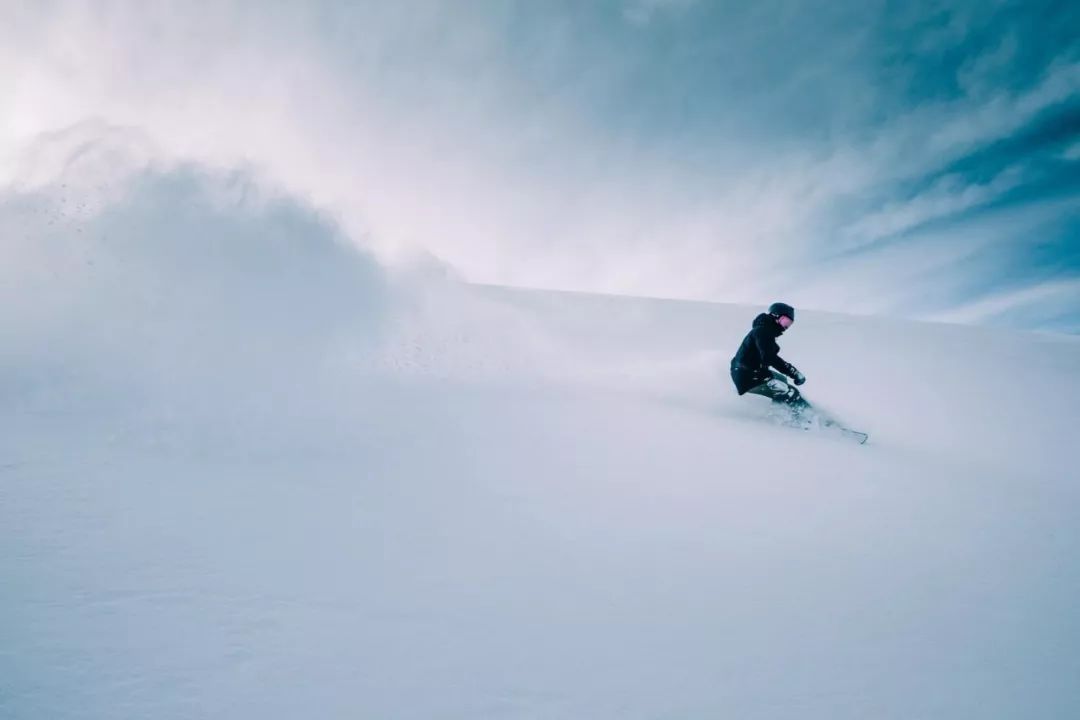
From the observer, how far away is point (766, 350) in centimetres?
641

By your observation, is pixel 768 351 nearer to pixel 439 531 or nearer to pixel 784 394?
pixel 784 394

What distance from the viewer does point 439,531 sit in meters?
2.74

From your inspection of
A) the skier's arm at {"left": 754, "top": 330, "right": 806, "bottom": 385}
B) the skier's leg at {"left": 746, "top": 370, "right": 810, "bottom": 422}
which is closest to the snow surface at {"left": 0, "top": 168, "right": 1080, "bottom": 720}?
the skier's leg at {"left": 746, "top": 370, "right": 810, "bottom": 422}

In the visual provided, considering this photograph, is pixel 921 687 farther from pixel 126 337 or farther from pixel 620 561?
pixel 126 337

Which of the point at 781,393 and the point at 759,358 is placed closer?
the point at 781,393

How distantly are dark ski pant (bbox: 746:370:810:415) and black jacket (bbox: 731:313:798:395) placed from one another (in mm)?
71

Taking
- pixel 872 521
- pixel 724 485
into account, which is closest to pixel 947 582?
pixel 872 521

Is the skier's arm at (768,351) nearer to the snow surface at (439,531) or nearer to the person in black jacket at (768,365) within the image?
the person in black jacket at (768,365)

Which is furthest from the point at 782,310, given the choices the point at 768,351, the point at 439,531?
the point at 439,531

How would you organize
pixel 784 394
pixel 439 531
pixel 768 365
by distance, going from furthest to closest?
pixel 768 365, pixel 784 394, pixel 439 531

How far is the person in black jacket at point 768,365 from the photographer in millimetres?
6371

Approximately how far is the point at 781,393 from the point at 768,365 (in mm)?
427

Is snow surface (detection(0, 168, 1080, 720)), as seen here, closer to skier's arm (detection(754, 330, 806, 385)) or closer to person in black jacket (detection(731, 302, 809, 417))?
person in black jacket (detection(731, 302, 809, 417))

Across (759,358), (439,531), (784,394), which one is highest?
(759,358)
